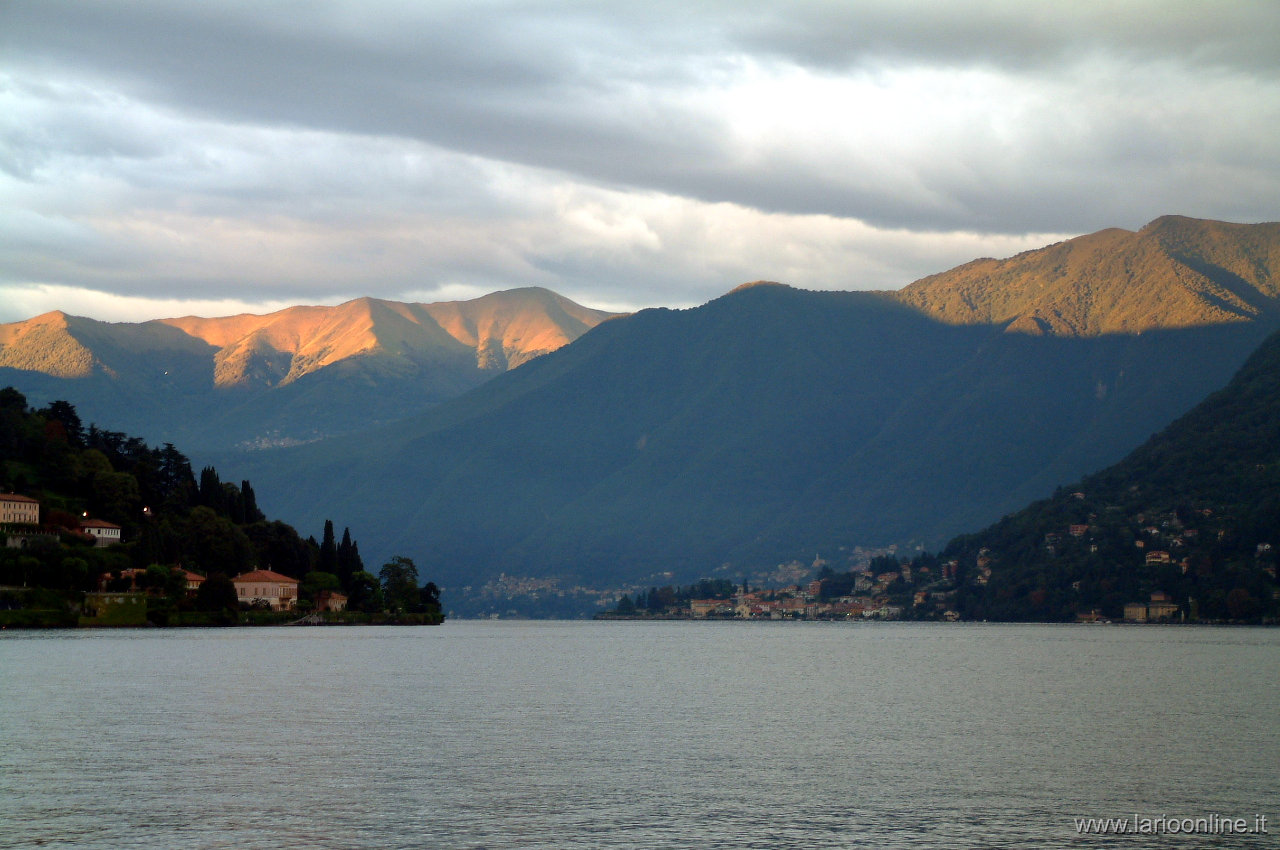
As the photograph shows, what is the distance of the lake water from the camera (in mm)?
40281

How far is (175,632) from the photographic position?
158 m

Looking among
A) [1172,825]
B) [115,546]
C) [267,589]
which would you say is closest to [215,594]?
[115,546]

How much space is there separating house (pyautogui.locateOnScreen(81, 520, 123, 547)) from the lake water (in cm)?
6975

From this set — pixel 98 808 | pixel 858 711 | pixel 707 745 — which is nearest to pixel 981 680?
pixel 858 711

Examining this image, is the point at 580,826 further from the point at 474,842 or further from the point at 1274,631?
the point at 1274,631

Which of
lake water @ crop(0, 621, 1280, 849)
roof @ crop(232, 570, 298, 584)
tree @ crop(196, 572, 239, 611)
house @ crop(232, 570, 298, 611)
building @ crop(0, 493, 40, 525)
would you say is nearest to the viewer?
lake water @ crop(0, 621, 1280, 849)

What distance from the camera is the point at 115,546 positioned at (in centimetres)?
16675

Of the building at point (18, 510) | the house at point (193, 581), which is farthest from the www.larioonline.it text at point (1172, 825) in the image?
the house at point (193, 581)

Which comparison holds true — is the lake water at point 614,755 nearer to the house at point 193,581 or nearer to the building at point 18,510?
the building at point 18,510

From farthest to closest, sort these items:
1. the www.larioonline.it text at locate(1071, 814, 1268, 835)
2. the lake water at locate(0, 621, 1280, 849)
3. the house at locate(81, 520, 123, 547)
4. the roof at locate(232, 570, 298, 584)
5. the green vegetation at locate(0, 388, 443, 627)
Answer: the roof at locate(232, 570, 298, 584) → the house at locate(81, 520, 123, 547) → the green vegetation at locate(0, 388, 443, 627) → the lake water at locate(0, 621, 1280, 849) → the www.larioonline.it text at locate(1071, 814, 1268, 835)

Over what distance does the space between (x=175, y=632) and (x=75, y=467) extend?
35.1 meters

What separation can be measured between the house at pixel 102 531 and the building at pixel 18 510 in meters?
5.99

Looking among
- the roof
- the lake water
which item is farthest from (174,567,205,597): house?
the lake water

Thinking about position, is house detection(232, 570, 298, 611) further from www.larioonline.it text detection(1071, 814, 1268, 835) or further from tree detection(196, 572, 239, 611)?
www.larioonline.it text detection(1071, 814, 1268, 835)
